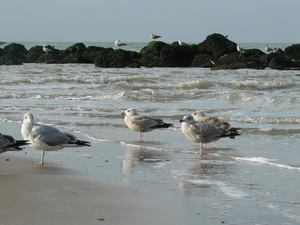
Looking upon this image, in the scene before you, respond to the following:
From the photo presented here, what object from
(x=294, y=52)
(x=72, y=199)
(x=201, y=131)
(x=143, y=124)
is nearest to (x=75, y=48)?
(x=294, y=52)

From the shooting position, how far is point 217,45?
3981 cm

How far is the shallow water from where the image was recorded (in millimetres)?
5227

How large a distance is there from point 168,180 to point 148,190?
58 cm

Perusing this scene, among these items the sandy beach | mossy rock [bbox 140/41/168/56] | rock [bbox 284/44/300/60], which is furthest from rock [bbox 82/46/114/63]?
the sandy beach

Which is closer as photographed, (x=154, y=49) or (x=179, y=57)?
(x=179, y=57)

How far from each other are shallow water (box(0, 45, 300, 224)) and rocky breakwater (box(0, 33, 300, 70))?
12433 millimetres

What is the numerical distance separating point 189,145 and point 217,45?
3191 cm

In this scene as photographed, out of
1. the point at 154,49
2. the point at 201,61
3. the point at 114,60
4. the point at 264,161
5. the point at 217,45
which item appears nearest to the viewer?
the point at 264,161

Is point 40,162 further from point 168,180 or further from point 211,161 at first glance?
point 211,161

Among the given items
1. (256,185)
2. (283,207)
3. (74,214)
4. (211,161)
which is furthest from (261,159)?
(74,214)

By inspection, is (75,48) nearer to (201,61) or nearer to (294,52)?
(201,61)

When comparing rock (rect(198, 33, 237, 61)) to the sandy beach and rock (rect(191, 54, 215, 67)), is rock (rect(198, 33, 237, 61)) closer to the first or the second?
rock (rect(191, 54, 215, 67))

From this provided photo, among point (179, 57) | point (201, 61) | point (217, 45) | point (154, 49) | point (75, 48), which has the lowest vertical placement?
point (201, 61)

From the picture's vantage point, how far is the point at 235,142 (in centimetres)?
902
